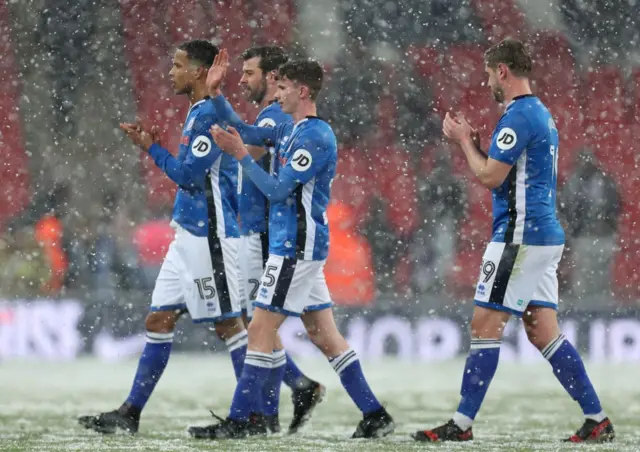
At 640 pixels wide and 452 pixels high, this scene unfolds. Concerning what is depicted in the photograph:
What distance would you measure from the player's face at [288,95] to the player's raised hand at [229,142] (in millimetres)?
246

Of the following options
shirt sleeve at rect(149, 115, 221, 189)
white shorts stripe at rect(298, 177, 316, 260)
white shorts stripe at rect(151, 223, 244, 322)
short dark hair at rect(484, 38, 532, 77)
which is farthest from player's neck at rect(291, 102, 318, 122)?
short dark hair at rect(484, 38, 532, 77)

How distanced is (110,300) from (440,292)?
12.3 ft

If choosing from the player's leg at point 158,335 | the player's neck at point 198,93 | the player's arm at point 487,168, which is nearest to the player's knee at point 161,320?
the player's leg at point 158,335

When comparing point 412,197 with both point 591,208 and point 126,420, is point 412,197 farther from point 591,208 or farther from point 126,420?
point 126,420

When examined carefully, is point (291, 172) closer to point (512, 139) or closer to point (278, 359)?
point (512, 139)

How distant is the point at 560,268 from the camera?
12.4 metres

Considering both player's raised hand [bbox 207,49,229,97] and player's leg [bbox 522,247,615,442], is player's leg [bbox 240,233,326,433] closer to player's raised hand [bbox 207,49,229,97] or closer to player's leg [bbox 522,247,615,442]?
player's raised hand [bbox 207,49,229,97]

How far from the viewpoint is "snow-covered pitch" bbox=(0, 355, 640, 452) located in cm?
470

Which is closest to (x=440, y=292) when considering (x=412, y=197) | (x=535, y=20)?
(x=412, y=197)

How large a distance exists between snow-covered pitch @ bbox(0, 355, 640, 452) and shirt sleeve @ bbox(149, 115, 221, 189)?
99 cm

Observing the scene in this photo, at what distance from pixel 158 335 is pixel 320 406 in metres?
1.95

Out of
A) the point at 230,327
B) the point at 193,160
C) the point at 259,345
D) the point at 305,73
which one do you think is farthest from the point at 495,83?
the point at 230,327

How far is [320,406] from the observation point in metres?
6.97

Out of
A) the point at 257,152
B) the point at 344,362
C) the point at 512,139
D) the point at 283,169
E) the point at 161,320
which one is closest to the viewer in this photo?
the point at 512,139
